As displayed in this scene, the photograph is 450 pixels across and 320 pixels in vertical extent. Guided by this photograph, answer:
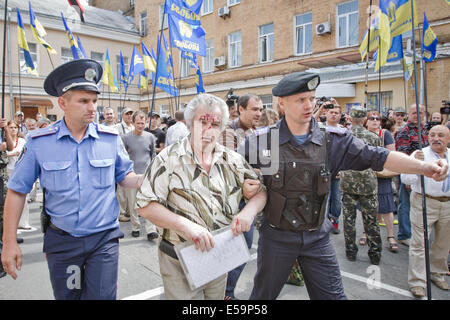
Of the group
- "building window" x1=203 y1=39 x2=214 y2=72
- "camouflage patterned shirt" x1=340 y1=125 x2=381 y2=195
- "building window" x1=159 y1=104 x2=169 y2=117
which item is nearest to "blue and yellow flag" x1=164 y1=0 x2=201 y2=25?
"camouflage patterned shirt" x1=340 y1=125 x2=381 y2=195

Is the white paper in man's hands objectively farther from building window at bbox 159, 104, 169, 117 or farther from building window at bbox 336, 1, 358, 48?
building window at bbox 159, 104, 169, 117

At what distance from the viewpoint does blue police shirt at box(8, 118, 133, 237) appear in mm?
2092

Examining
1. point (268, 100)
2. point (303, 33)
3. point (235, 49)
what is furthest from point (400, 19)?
point (235, 49)

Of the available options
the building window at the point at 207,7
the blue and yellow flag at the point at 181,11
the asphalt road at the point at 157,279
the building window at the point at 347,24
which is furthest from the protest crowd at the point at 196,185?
the building window at the point at 207,7

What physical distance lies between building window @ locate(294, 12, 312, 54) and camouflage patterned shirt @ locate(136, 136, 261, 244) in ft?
50.3

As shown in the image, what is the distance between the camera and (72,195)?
2.11 meters

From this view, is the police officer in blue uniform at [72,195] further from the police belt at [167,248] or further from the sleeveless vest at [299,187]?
the sleeveless vest at [299,187]

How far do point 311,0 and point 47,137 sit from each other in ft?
52.6

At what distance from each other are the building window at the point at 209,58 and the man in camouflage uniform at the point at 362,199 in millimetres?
17915

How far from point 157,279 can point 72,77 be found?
103 inches

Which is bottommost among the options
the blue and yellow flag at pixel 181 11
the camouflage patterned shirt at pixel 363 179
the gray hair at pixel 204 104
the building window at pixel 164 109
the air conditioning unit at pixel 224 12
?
the camouflage patterned shirt at pixel 363 179

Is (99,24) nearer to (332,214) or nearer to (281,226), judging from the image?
(332,214)

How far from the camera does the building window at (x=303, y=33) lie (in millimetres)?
15695

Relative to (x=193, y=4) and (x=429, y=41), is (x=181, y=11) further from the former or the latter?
(x=429, y=41)
